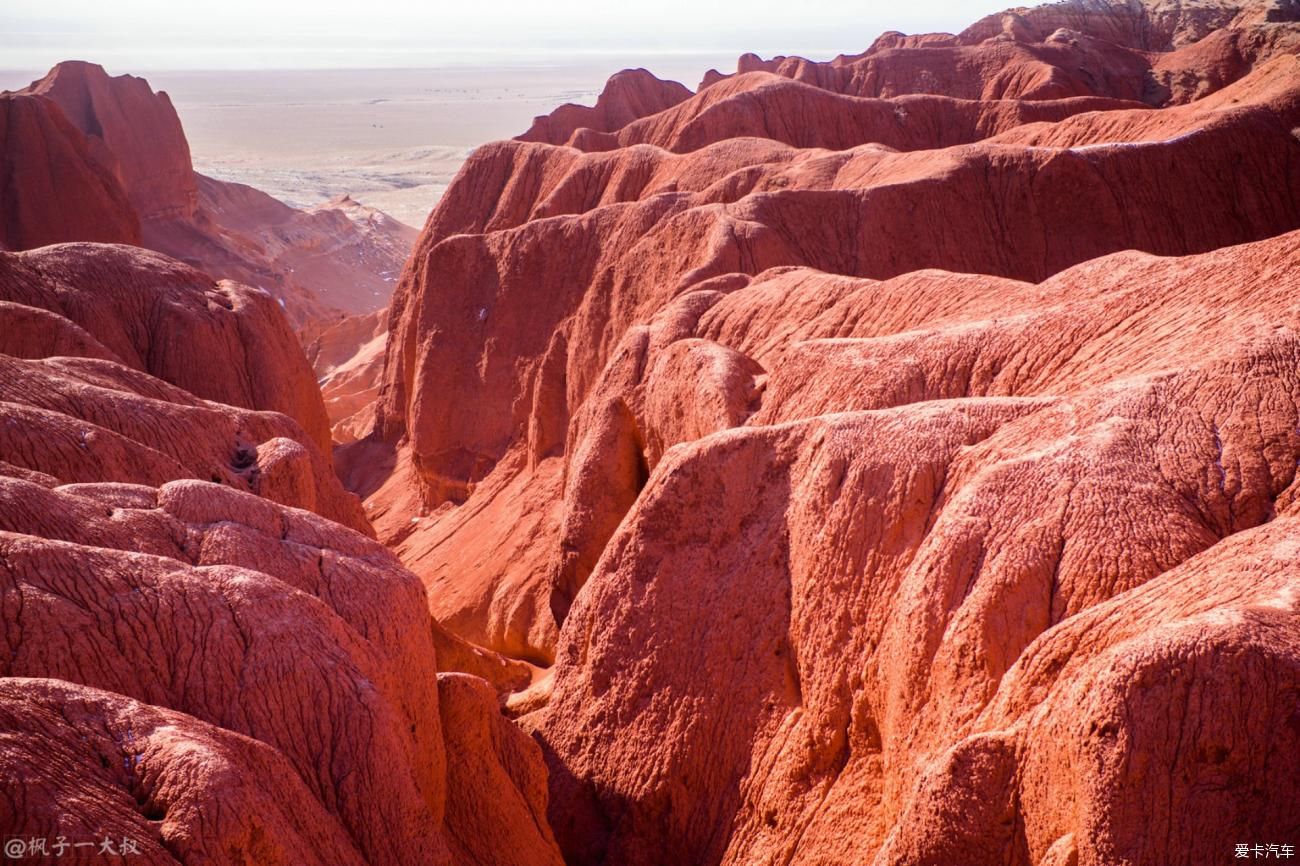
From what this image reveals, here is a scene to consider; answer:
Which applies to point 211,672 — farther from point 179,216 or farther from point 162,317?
point 179,216

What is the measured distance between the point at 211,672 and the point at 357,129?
4765 inches

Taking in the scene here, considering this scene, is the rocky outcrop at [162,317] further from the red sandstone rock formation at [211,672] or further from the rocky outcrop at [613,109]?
the rocky outcrop at [613,109]

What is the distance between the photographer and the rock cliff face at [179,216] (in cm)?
2622

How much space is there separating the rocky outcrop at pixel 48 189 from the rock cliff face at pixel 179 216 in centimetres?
3

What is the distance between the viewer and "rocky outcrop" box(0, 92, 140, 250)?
25531mm

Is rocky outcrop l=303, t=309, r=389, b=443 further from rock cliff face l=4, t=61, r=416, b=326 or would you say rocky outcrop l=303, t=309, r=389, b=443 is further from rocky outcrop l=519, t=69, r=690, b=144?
rocky outcrop l=519, t=69, r=690, b=144

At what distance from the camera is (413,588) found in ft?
25.5

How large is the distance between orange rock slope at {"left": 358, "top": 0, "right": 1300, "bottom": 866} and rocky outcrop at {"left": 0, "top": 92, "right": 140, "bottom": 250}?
13.6m

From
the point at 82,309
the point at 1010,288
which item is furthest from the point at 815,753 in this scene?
the point at 82,309

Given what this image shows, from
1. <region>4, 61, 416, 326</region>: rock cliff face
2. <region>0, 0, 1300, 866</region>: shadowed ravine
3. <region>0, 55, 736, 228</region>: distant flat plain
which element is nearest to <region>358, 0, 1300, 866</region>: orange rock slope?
<region>0, 0, 1300, 866</region>: shadowed ravine

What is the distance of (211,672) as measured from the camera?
5891 millimetres

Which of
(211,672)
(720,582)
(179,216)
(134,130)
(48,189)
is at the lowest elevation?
(720,582)

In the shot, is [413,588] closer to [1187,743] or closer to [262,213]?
[1187,743]

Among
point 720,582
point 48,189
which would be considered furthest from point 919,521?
point 48,189
